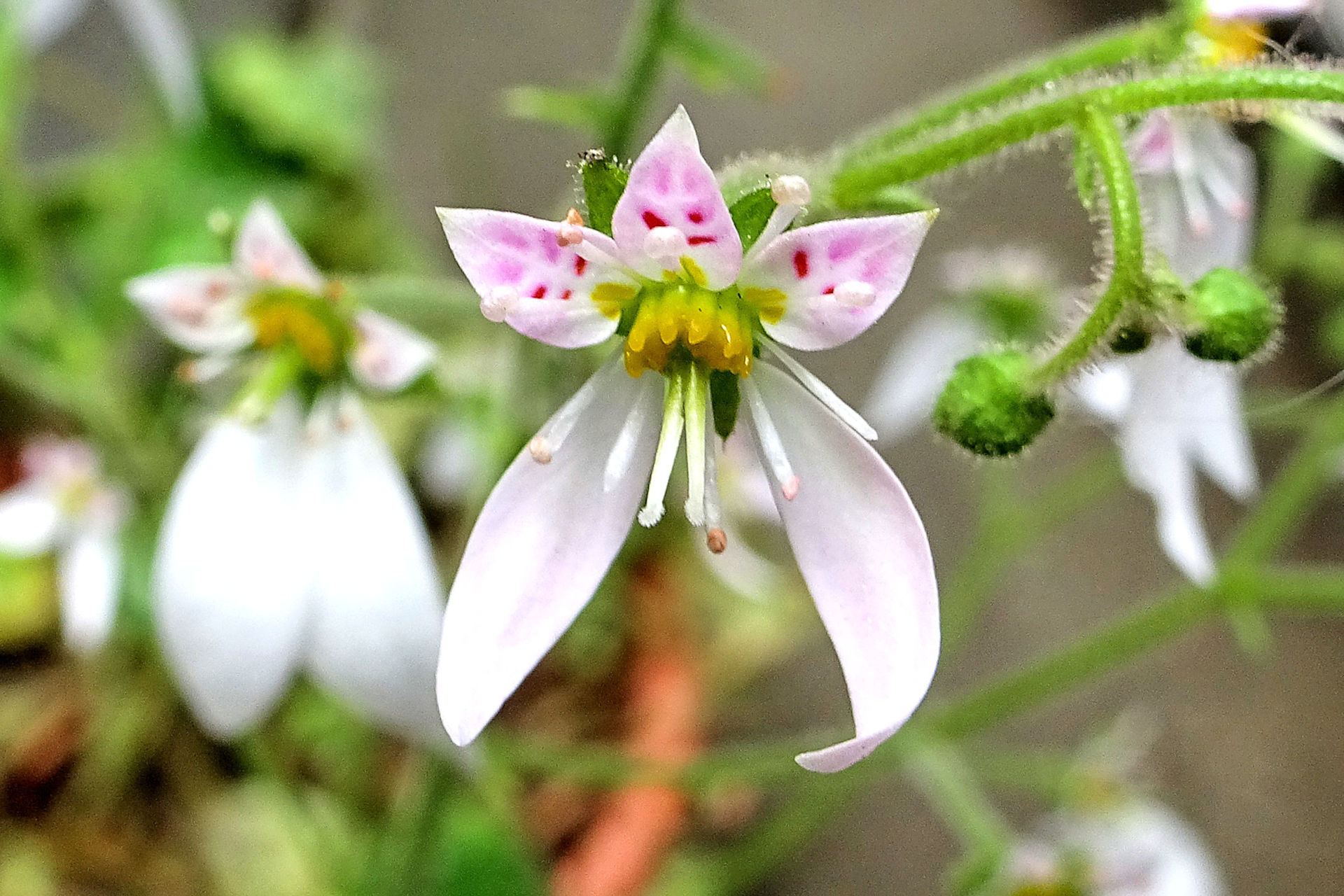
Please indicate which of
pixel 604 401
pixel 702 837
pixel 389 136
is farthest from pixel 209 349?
pixel 389 136

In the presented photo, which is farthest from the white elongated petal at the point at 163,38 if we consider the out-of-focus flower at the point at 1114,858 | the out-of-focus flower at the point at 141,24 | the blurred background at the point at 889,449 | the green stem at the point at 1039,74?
the out-of-focus flower at the point at 1114,858

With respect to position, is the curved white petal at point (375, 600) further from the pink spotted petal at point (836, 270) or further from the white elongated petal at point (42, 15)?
the white elongated petal at point (42, 15)

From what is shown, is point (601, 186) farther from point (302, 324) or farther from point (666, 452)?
point (302, 324)

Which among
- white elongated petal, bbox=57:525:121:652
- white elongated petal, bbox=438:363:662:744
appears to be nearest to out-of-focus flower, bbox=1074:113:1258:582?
white elongated petal, bbox=438:363:662:744

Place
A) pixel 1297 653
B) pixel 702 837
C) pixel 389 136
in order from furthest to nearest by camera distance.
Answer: pixel 389 136 → pixel 1297 653 → pixel 702 837

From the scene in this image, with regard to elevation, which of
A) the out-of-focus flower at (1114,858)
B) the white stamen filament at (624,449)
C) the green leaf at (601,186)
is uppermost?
the green leaf at (601,186)

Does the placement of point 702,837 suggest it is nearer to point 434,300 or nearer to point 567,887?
point 567,887
